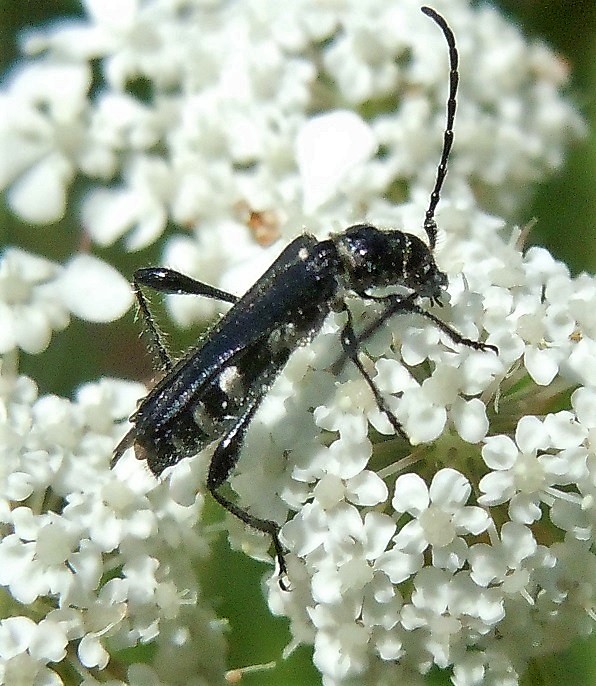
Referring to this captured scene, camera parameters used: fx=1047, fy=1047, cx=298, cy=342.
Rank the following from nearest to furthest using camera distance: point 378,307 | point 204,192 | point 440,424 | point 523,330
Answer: point 440,424 → point 523,330 → point 378,307 → point 204,192

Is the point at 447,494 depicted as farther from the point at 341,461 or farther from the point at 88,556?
the point at 88,556

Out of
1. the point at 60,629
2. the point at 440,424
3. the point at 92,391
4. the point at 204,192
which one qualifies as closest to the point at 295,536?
the point at 440,424

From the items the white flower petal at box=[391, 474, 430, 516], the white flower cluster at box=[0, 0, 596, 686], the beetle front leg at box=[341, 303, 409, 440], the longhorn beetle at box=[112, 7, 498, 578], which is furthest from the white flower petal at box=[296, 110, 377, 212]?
the white flower petal at box=[391, 474, 430, 516]

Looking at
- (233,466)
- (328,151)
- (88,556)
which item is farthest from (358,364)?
(328,151)

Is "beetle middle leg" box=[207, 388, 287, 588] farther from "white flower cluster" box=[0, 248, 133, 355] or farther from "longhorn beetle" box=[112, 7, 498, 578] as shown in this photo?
"white flower cluster" box=[0, 248, 133, 355]

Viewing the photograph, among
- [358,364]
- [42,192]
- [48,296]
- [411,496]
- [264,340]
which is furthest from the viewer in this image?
[42,192]

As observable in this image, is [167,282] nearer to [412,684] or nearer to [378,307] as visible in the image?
[378,307]

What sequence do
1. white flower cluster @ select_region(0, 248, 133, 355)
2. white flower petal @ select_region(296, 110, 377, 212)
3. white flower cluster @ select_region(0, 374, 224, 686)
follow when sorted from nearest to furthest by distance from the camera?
white flower cluster @ select_region(0, 374, 224, 686)
white flower cluster @ select_region(0, 248, 133, 355)
white flower petal @ select_region(296, 110, 377, 212)
